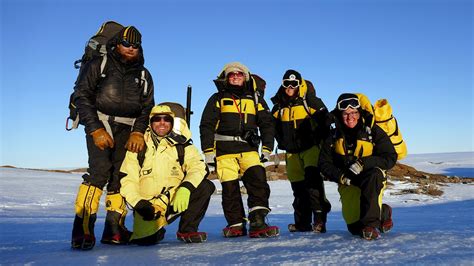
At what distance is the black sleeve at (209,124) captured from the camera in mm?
5348

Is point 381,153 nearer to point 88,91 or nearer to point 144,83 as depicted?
point 144,83

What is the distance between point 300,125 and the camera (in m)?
5.67

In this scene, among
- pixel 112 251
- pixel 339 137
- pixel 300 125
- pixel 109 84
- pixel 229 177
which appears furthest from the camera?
pixel 300 125

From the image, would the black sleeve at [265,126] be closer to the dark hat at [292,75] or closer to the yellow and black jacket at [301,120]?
the yellow and black jacket at [301,120]

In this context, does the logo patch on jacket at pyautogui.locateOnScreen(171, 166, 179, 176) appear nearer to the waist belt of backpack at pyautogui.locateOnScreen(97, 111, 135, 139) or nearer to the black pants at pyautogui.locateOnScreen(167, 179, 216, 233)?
the black pants at pyautogui.locateOnScreen(167, 179, 216, 233)

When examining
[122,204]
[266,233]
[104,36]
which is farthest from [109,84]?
[266,233]

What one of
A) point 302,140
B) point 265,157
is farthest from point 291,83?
point 265,157

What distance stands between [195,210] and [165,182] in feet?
1.44

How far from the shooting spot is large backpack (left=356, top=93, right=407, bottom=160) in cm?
491

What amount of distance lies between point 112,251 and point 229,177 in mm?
1800

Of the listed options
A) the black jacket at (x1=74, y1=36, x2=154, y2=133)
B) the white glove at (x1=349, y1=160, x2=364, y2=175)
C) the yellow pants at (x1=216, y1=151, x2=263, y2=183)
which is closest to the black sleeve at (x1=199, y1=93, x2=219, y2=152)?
the yellow pants at (x1=216, y1=151, x2=263, y2=183)

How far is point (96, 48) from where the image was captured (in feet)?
15.8

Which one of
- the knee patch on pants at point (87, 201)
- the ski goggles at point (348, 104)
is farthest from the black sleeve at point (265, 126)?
the knee patch on pants at point (87, 201)

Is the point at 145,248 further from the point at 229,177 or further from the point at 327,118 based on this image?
the point at 327,118
